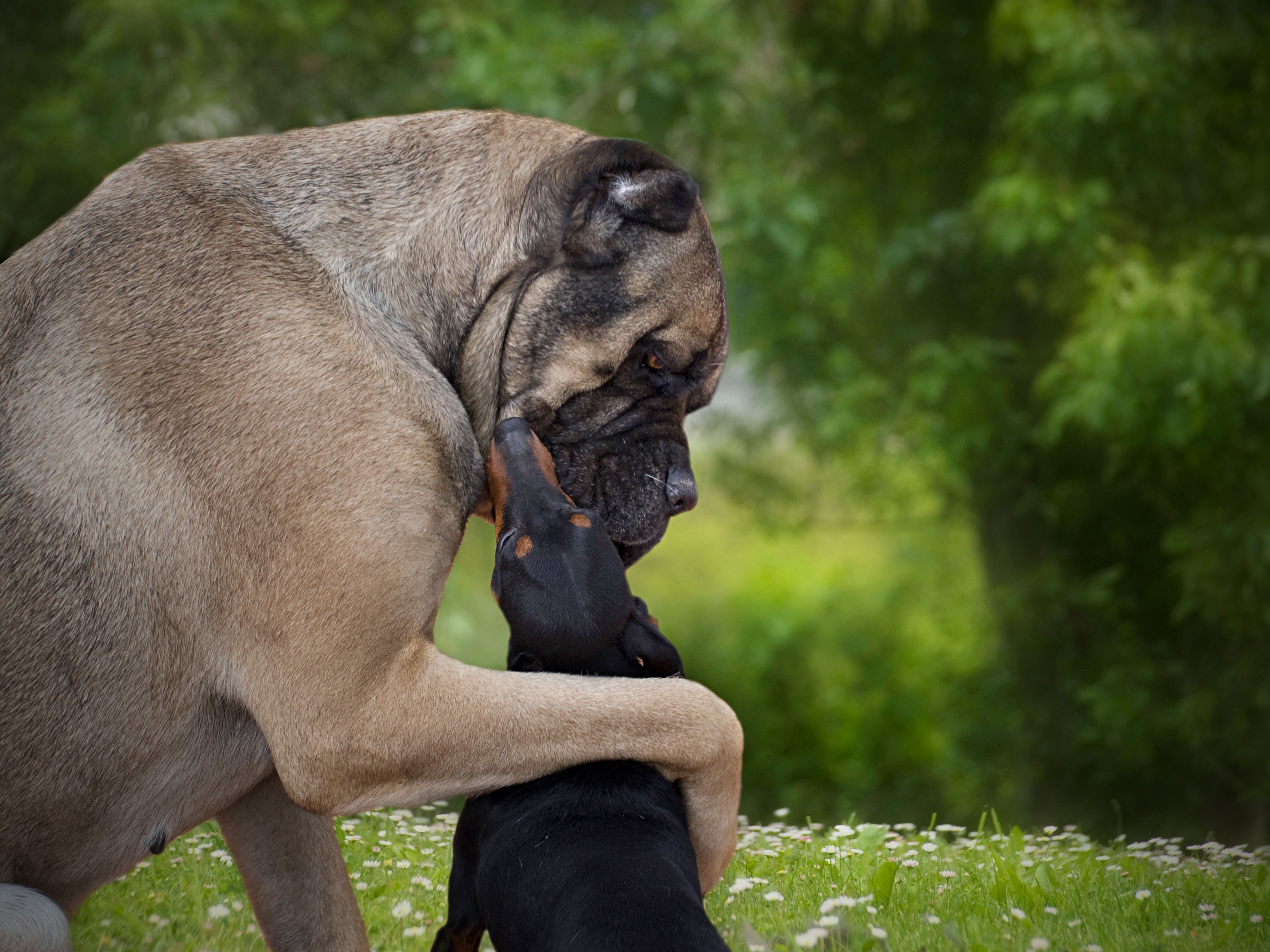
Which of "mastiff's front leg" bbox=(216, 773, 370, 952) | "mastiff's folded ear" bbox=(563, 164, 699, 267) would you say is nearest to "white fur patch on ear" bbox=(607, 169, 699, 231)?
"mastiff's folded ear" bbox=(563, 164, 699, 267)

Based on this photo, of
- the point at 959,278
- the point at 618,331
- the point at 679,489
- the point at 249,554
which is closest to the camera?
the point at 249,554

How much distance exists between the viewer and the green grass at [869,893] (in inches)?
101

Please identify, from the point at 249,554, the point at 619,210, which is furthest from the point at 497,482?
the point at 619,210

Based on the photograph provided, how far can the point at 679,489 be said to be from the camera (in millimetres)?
3100

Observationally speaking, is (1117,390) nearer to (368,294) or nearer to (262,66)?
(368,294)

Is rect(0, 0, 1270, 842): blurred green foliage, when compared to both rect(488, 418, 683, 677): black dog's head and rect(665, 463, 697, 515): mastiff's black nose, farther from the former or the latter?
rect(488, 418, 683, 677): black dog's head

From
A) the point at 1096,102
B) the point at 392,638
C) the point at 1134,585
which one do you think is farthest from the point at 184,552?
the point at 1134,585

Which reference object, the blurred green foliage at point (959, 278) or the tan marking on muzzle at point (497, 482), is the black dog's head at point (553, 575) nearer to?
the tan marking on muzzle at point (497, 482)

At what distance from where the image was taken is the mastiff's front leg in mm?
Answer: 2818

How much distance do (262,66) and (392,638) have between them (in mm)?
5567

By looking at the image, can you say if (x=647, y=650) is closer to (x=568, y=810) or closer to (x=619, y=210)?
(x=568, y=810)

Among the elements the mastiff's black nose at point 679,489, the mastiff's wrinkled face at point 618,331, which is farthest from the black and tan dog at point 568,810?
the mastiff's black nose at point 679,489

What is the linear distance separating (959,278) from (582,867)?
21.0ft

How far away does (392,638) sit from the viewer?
236cm
